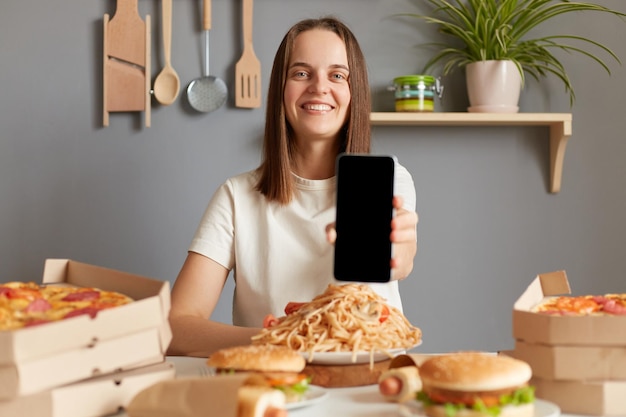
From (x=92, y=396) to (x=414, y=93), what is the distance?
1822 millimetres

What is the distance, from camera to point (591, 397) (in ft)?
3.59

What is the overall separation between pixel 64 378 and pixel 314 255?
104 centimetres

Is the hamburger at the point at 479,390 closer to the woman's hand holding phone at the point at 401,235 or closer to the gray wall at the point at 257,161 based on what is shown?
the woman's hand holding phone at the point at 401,235

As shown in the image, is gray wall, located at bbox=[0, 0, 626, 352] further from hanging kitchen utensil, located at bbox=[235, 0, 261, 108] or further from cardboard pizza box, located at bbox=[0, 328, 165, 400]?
cardboard pizza box, located at bbox=[0, 328, 165, 400]

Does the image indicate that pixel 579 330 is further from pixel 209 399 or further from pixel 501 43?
pixel 501 43

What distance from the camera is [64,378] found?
3.35 ft

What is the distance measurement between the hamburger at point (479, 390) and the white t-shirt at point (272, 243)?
941 mm

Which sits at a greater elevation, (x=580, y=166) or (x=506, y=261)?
(x=580, y=166)

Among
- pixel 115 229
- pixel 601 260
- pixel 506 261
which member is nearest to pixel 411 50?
pixel 506 261

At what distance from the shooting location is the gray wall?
9.02 ft

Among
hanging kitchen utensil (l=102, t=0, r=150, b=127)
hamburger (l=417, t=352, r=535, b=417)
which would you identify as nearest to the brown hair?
hanging kitchen utensil (l=102, t=0, r=150, b=127)

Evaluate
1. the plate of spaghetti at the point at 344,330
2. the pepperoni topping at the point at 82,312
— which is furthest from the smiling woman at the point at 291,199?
the pepperoni topping at the point at 82,312

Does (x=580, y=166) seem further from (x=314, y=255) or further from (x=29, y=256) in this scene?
(x=29, y=256)

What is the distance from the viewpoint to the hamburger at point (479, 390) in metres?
1.00
